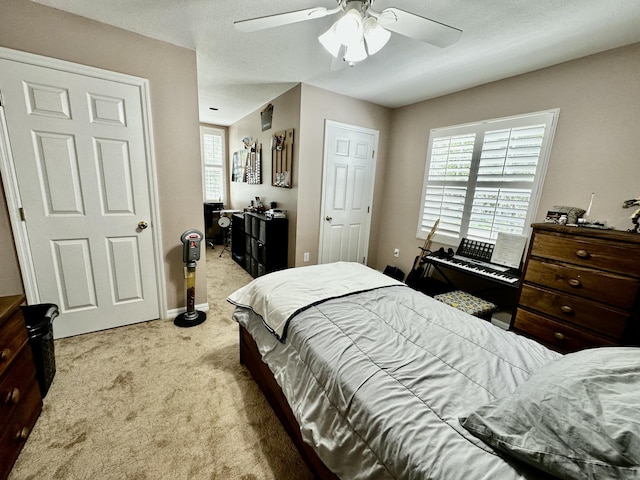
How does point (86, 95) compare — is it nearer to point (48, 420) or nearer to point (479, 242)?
point (48, 420)

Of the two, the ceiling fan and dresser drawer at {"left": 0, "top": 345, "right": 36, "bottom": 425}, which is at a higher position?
the ceiling fan

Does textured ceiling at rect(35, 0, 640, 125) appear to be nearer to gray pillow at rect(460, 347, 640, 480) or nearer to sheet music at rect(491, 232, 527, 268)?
sheet music at rect(491, 232, 527, 268)

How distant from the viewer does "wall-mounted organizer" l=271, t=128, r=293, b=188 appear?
3.21m

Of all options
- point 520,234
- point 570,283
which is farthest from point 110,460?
point 520,234

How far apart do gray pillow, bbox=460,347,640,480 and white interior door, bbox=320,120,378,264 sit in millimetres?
2801

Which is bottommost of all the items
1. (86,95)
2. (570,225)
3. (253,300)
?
(253,300)

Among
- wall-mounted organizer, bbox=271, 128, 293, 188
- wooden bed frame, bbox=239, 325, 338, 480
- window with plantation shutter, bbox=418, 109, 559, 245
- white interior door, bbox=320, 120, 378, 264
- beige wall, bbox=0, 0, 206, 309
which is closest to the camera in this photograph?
wooden bed frame, bbox=239, 325, 338, 480

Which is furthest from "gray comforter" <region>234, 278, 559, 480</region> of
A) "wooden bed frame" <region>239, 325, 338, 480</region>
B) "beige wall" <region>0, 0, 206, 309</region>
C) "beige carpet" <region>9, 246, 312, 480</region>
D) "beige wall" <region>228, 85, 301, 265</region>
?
"beige wall" <region>228, 85, 301, 265</region>

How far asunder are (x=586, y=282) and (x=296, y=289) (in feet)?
6.38

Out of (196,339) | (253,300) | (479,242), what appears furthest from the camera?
(479,242)

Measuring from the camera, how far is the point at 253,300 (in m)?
1.63

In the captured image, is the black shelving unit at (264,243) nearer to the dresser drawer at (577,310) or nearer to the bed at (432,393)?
the bed at (432,393)

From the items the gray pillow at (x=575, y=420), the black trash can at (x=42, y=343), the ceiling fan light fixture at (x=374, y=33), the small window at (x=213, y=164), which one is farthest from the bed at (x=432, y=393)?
the small window at (x=213, y=164)

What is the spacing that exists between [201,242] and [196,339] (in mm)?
887
